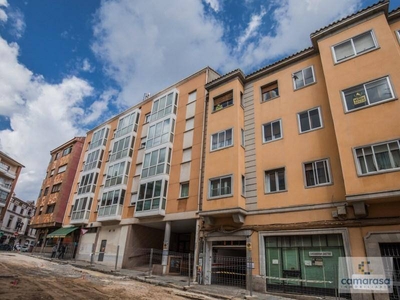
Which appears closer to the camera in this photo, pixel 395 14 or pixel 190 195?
pixel 395 14

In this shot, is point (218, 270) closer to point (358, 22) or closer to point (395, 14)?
point (358, 22)

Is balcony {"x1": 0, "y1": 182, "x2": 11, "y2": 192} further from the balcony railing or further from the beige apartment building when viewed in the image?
the beige apartment building

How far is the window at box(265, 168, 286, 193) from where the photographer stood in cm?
1380

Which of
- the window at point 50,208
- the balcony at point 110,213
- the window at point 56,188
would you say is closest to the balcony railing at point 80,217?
the balcony at point 110,213

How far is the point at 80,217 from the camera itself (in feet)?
87.8

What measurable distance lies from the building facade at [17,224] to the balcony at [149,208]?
1901 inches

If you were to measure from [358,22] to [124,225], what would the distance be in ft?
70.7

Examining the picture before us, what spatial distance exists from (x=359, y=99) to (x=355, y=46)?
3267mm

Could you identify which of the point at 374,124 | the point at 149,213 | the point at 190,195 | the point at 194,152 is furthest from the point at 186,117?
the point at 374,124

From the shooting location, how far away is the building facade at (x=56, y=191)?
33.0 m

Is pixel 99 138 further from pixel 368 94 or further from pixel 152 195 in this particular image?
pixel 368 94

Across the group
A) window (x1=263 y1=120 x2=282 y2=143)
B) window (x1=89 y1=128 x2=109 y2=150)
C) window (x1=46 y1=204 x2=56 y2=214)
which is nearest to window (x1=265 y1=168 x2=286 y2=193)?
window (x1=263 y1=120 x2=282 y2=143)

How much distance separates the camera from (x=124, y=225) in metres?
21.9

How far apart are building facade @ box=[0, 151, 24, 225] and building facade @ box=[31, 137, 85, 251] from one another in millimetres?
11570
